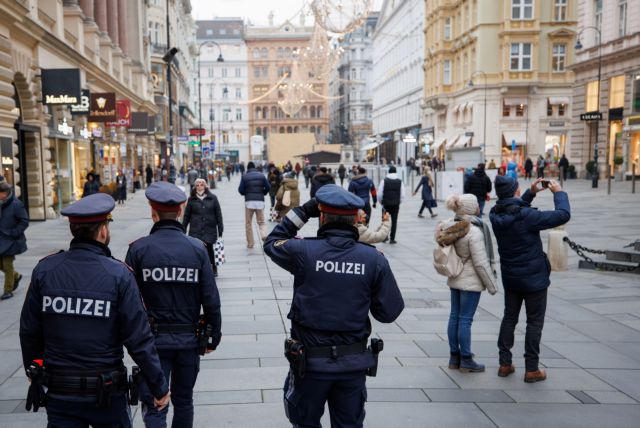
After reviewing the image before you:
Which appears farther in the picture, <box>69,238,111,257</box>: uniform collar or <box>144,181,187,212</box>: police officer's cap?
<box>144,181,187,212</box>: police officer's cap

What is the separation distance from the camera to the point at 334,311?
11.8 ft

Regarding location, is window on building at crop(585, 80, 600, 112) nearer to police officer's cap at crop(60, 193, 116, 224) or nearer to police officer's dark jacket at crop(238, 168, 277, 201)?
police officer's dark jacket at crop(238, 168, 277, 201)

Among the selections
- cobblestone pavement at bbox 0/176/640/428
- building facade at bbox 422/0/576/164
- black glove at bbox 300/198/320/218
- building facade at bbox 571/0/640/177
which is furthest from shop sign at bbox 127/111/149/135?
black glove at bbox 300/198/320/218

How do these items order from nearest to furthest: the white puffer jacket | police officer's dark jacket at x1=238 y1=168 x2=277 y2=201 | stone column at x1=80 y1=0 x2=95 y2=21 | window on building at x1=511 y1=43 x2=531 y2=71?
1. the white puffer jacket
2. police officer's dark jacket at x1=238 y1=168 x2=277 y2=201
3. stone column at x1=80 y1=0 x2=95 y2=21
4. window on building at x1=511 y1=43 x2=531 y2=71

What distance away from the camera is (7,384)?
19.1 ft

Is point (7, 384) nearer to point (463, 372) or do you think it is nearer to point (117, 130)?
point (463, 372)

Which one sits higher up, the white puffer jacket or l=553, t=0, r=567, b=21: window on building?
l=553, t=0, r=567, b=21: window on building

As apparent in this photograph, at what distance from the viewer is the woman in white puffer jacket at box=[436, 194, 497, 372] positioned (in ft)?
19.6

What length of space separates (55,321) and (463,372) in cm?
408

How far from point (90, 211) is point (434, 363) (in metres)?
4.17

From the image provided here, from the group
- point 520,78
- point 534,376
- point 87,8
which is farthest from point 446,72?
point 534,376

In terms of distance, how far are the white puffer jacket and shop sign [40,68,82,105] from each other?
52.8ft

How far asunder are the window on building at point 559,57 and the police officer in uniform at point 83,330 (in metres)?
50.3

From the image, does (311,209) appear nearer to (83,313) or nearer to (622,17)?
(83,313)
